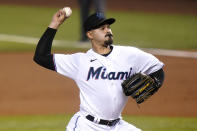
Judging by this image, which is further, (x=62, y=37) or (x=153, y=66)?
(x=62, y=37)

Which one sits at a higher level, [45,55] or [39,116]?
[45,55]

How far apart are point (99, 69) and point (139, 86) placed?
0.42 meters

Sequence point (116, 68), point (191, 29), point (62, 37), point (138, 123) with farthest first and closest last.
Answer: point (191, 29)
point (62, 37)
point (138, 123)
point (116, 68)

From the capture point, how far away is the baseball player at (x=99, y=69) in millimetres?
5535

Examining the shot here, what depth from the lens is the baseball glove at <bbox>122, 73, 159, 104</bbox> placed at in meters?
5.47

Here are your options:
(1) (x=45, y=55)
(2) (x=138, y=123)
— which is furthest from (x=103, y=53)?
(2) (x=138, y=123)

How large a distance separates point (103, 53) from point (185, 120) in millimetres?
3174

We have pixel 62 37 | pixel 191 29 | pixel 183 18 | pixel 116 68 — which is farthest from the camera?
pixel 183 18

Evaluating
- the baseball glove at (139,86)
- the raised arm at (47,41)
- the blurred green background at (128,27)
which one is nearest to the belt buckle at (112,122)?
the baseball glove at (139,86)

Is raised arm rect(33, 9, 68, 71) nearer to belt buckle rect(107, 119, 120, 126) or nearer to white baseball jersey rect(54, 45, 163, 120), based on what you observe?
white baseball jersey rect(54, 45, 163, 120)

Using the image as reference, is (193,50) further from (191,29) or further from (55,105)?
(55,105)

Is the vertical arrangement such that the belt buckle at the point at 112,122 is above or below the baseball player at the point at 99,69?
below

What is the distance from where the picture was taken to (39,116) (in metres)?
8.77

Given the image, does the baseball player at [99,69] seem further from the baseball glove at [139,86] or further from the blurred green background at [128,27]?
the blurred green background at [128,27]
